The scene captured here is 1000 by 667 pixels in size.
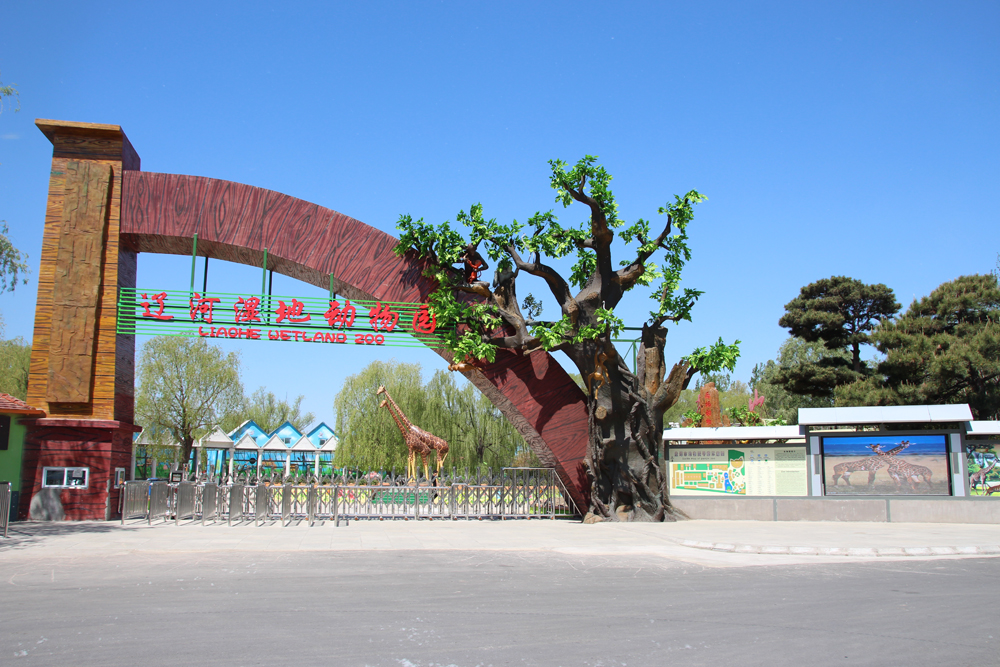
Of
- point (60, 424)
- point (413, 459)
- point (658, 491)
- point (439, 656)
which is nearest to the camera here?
point (439, 656)

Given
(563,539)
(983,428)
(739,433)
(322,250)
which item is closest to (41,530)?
(322,250)

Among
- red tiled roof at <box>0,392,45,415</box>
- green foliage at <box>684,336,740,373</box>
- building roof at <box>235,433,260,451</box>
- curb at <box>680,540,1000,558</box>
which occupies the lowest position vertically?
curb at <box>680,540,1000,558</box>

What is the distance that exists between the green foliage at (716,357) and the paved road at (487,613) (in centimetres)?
706

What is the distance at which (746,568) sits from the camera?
1067cm

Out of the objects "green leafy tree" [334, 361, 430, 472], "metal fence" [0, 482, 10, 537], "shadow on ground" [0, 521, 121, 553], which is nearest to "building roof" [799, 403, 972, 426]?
"shadow on ground" [0, 521, 121, 553]

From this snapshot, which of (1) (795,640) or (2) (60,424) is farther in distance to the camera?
(2) (60,424)

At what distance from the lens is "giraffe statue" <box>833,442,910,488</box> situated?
61.7 feet

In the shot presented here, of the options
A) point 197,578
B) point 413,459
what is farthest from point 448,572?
point 413,459

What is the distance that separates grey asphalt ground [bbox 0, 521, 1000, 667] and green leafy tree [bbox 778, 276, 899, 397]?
65.8 feet

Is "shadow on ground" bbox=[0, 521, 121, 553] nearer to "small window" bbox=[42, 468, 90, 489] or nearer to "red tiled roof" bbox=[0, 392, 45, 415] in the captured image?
"small window" bbox=[42, 468, 90, 489]

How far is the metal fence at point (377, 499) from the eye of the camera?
18.5 metres

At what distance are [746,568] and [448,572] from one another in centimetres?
429

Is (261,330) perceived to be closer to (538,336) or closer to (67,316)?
(67,316)

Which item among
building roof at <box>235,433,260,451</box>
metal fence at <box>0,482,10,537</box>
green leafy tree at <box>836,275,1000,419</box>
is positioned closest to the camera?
metal fence at <box>0,482,10,537</box>
